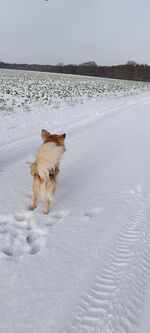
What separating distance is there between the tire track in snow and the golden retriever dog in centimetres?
111

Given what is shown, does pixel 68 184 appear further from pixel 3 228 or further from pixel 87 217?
pixel 3 228

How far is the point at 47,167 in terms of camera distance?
13.8 ft

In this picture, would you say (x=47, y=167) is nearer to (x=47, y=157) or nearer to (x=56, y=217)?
(x=47, y=157)

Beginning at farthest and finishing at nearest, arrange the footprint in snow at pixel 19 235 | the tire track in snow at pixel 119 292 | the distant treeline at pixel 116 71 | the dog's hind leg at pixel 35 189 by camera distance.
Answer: the distant treeline at pixel 116 71
the dog's hind leg at pixel 35 189
the footprint in snow at pixel 19 235
the tire track in snow at pixel 119 292

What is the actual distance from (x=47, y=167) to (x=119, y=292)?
172 cm

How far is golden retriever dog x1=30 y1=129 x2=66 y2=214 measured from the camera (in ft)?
13.6

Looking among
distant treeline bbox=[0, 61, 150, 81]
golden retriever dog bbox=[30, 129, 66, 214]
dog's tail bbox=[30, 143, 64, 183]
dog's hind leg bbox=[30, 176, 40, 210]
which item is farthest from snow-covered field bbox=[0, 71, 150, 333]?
distant treeline bbox=[0, 61, 150, 81]

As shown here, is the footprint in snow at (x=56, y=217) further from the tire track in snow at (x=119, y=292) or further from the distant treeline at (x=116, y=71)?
the distant treeline at (x=116, y=71)

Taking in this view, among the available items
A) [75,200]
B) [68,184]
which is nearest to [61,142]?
[75,200]

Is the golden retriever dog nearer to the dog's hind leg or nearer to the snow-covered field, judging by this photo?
the dog's hind leg

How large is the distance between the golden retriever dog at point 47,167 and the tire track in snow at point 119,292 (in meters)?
1.11

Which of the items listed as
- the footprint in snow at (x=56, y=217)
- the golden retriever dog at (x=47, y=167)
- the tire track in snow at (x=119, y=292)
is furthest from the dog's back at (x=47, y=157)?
the tire track in snow at (x=119, y=292)

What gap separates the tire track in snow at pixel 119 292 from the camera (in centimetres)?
281

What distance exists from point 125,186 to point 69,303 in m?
3.34
